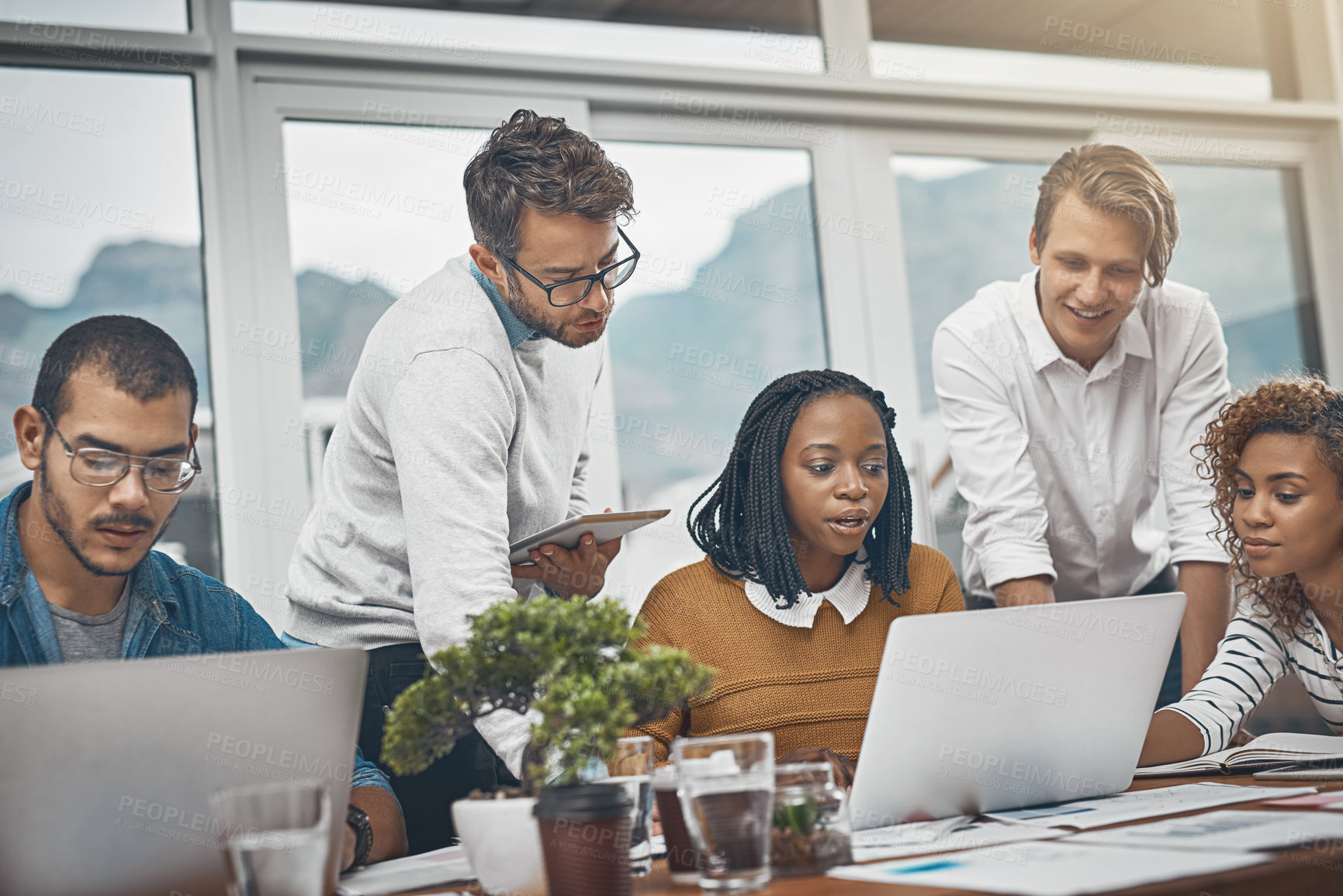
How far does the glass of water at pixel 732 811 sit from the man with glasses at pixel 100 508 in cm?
67

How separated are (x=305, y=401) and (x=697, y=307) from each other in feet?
3.50

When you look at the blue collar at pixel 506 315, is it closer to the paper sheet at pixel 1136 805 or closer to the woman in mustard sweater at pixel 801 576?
the woman in mustard sweater at pixel 801 576

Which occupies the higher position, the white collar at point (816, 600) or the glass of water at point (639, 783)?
the white collar at point (816, 600)

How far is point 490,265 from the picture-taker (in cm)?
174

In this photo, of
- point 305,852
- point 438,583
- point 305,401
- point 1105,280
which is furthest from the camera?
point 305,401

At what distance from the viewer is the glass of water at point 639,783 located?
3.39 ft

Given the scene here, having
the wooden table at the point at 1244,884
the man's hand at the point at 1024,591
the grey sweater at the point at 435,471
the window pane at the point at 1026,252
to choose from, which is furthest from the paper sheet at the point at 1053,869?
the window pane at the point at 1026,252

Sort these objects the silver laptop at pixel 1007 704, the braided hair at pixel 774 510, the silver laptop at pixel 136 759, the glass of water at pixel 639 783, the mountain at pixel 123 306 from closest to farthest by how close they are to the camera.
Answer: the silver laptop at pixel 136 759, the glass of water at pixel 639 783, the silver laptop at pixel 1007 704, the braided hair at pixel 774 510, the mountain at pixel 123 306

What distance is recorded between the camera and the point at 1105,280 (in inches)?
89.4

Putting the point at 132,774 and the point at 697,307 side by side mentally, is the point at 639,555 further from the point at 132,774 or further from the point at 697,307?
the point at 132,774

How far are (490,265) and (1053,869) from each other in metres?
1.17

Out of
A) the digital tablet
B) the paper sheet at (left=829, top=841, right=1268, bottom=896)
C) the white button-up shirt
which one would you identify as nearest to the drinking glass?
the paper sheet at (left=829, top=841, right=1268, bottom=896)

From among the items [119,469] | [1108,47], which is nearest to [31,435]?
[119,469]

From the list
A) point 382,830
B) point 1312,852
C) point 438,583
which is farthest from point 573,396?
point 1312,852
